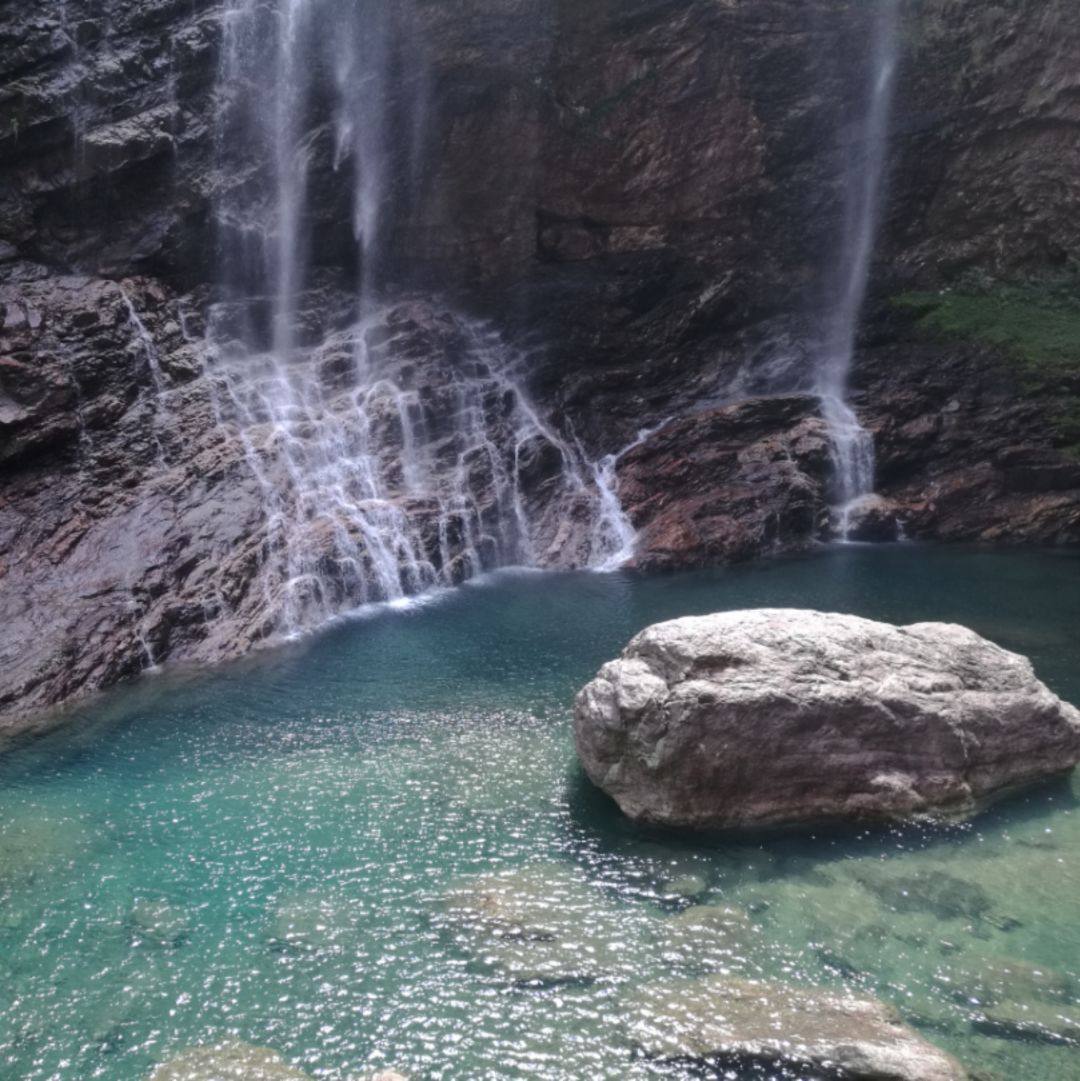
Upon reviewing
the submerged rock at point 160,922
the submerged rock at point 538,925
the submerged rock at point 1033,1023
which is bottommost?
the submerged rock at point 1033,1023

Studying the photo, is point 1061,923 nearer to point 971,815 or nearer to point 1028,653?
point 971,815

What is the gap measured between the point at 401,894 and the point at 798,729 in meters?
3.88

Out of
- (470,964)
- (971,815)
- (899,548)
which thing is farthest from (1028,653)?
(470,964)

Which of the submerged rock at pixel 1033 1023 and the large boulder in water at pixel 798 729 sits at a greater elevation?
the large boulder in water at pixel 798 729

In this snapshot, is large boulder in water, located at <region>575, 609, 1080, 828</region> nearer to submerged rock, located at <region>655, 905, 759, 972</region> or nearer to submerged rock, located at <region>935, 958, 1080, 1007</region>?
submerged rock, located at <region>655, 905, 759, 972</region>

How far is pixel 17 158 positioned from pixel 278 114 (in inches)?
263

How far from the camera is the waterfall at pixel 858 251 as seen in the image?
2398cm

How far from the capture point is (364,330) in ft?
80.7

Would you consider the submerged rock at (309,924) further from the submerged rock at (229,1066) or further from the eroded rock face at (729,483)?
the eroded rock face at (729,483)

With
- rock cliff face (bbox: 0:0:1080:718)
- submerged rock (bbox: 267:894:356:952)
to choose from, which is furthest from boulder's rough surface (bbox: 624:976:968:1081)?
rock cliff face (bbox: 0:0:1080:718)

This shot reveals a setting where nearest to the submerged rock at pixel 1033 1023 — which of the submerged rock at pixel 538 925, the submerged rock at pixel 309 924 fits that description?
the submerged rock at pixel 538 925

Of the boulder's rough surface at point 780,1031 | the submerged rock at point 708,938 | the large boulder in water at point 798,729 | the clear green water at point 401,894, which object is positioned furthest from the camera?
the large boulder in water at point 798,729

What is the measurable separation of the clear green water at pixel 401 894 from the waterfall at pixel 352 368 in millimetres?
6521

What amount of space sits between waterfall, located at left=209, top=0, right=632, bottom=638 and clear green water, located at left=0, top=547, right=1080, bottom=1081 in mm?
6521
